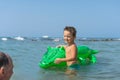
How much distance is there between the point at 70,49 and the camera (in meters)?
7.20

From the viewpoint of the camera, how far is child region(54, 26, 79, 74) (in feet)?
23.0

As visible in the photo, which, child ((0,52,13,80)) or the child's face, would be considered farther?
the child's face

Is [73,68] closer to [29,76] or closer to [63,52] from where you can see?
[63,52]

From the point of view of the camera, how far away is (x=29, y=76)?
6.73 m

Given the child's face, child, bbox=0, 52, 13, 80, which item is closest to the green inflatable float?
the child's face

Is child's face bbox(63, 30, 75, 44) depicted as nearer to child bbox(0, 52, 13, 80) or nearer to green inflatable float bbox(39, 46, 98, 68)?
green inflatable float bbox(39, 46, 98, 68)

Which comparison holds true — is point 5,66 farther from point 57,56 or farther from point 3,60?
point 57,56

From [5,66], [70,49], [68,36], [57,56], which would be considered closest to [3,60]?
[5,66]

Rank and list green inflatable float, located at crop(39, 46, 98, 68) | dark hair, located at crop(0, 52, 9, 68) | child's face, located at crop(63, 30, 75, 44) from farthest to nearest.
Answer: green inflatable float, located at crop(39, 46, 98, 68) → child's face, located at crop(63, 30, 75, 44) → dark hair, located at crop(0, 52, 9, 68)

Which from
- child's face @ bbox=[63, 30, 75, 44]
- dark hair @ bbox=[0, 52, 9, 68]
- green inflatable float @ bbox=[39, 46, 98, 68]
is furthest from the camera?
green inflatable float @ bbox=[39, 46, 98, 68]

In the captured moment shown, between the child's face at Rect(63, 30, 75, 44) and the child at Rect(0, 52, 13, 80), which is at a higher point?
the child at Rect(0, 52, 13, 80)

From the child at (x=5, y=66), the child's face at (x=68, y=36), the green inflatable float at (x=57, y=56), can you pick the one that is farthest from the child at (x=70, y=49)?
the child at (x=5, y=66)

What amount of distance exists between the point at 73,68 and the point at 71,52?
1.23ft

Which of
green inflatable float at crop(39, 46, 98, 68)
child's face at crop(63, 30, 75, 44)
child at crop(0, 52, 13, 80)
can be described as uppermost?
child at crop(0, 52, 13, 80)
